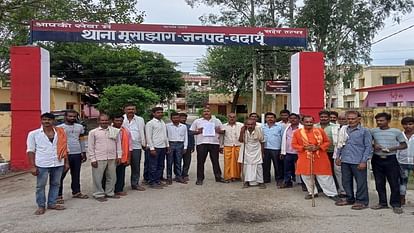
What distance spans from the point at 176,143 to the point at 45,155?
3.25 m

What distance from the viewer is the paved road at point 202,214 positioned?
20.1 feet

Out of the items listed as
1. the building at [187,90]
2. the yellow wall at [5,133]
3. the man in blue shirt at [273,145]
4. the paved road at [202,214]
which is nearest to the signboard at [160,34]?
the yellow wall at [5,133]

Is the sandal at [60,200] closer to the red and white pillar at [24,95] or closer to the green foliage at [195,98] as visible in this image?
the red and white pillar at [24,95]

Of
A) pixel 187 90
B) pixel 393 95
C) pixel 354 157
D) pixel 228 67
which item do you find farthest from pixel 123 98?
pixel 187 90

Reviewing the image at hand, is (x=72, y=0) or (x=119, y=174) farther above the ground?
(x=72, y=0)

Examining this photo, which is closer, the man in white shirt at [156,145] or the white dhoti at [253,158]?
the man in white shirt at [156,145]

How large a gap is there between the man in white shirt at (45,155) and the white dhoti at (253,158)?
12.5ft

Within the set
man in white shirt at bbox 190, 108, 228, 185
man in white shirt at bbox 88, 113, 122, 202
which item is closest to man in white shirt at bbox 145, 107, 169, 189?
man in white shirt at bbox 190, 108, 228, 185

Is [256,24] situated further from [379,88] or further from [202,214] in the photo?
[202,214]

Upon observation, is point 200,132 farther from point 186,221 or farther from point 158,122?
point 186,221

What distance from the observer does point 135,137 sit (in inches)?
350

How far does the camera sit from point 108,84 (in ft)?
127

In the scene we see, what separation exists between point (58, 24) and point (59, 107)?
24533 mm

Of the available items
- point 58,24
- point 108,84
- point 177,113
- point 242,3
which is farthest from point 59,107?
point 177,113
